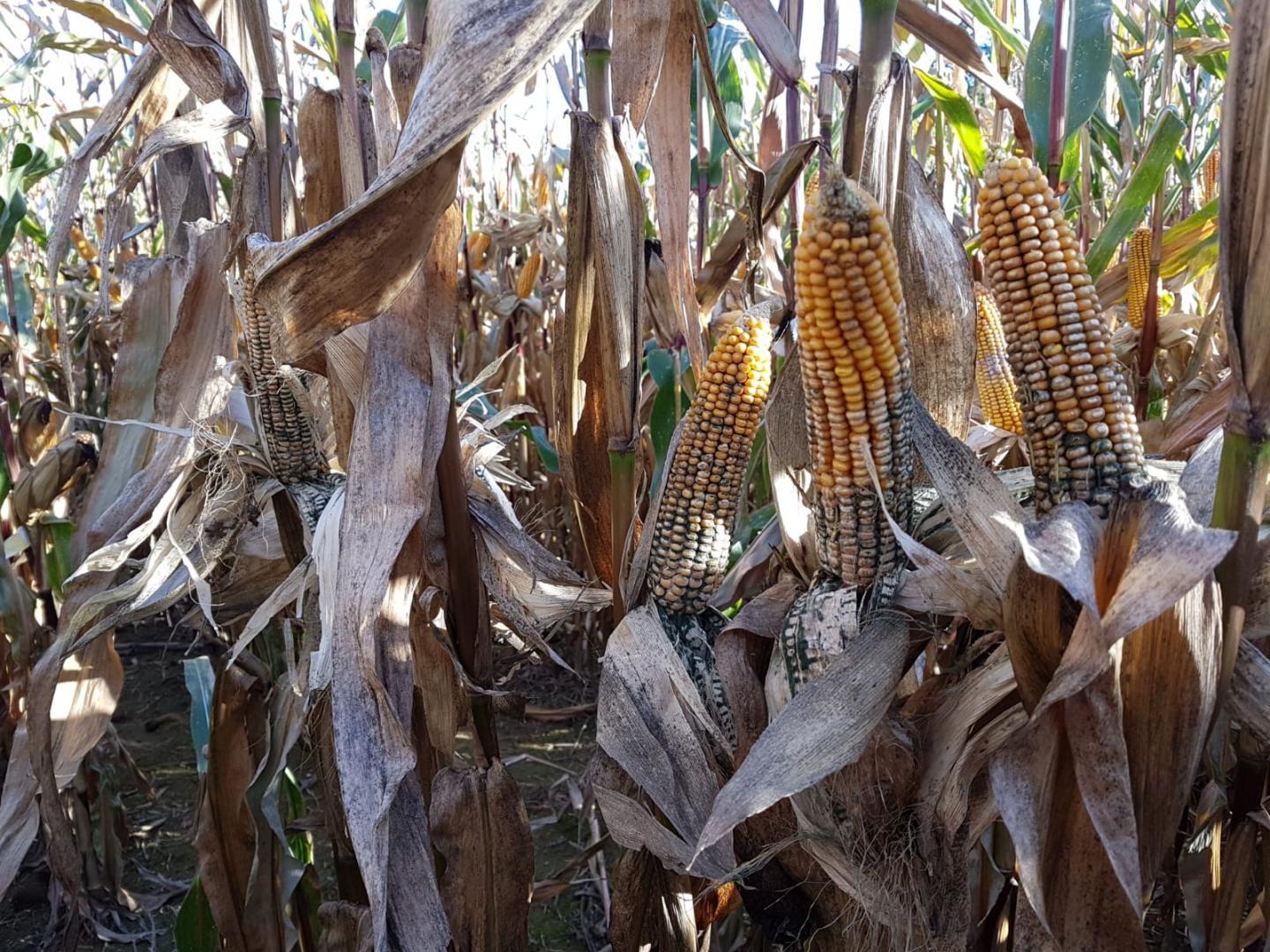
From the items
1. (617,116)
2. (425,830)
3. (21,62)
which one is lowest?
(425,830)

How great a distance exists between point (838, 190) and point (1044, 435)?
1.57 ft

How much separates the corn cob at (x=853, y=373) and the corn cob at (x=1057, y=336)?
0.50 feet

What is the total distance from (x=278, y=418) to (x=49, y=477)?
198 cm

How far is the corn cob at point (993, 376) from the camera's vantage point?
2.19 metres

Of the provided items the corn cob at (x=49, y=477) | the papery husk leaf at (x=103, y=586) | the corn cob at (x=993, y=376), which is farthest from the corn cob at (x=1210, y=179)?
the corn cob at (x=49, y=477)

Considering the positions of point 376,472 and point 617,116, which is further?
point 617,116

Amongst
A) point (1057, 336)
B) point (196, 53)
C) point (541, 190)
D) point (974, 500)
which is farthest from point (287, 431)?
point (541, 190)

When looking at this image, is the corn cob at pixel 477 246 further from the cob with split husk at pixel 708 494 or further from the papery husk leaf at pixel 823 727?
the papery husk leaf at pixel 823 727

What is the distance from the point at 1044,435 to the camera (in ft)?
4.55

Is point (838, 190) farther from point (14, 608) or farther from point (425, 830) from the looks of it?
point (14, 608)

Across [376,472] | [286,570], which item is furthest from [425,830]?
[286,570]

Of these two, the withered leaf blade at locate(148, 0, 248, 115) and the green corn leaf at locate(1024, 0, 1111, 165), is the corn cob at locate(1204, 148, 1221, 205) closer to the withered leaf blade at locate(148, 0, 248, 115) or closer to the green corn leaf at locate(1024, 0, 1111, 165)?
the green corn leaf at locate(1024, 0, 1111, 165)

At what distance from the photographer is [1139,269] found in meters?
2.98

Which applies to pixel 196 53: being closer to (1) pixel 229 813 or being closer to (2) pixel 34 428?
(1) pixel 229 813
